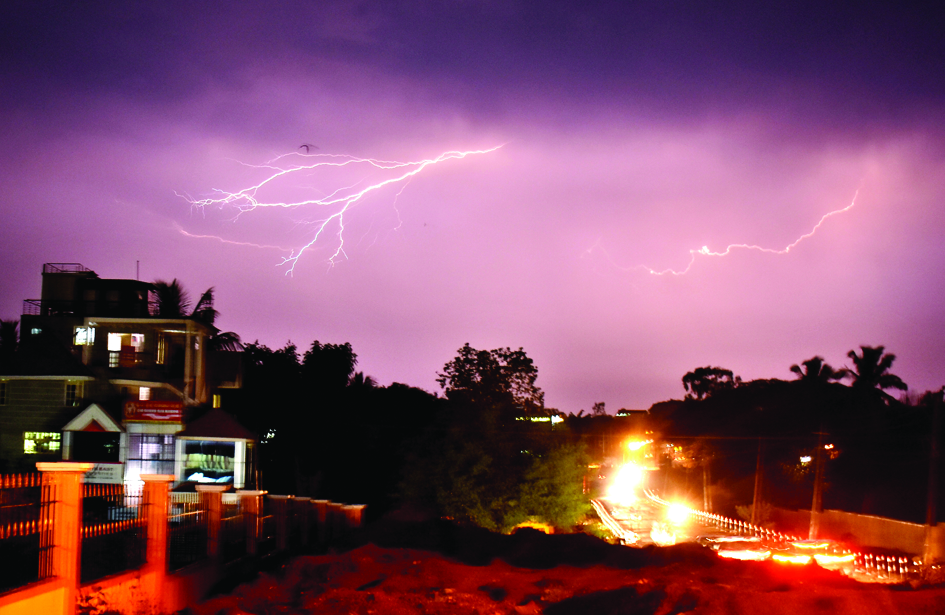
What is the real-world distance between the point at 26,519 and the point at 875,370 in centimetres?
4930

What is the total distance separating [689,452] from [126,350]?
110 feet

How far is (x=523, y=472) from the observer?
98.5 ft

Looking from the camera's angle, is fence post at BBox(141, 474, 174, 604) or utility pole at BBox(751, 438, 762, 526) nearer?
fence post at BBox(141, 474, 174, 604)

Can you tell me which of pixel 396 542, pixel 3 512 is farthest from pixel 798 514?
pixel 3 512

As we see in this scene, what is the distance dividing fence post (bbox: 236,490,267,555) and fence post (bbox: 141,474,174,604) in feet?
12.0

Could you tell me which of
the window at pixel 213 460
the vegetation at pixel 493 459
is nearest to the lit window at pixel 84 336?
the window at pixel 213 460

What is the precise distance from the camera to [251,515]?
573 inches

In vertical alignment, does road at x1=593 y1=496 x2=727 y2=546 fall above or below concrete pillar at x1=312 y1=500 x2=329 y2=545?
below

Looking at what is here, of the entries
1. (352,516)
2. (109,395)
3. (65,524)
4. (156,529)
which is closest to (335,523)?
(352,516)

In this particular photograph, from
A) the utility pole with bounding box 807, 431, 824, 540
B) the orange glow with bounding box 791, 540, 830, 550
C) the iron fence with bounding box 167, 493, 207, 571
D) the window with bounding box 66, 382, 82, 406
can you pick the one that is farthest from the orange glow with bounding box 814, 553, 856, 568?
the window with bounding box 66, 382, 82, 406

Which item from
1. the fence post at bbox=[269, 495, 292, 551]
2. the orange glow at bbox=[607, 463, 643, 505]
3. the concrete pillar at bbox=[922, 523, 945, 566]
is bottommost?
the orange glow at bbox=[607, 463, 643, 505]

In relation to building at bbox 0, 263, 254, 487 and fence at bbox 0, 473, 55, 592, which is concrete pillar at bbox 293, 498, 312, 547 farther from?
building at bbox 0, 263, 254, 487

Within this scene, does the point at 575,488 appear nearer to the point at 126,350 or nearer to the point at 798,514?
the point at 798,514

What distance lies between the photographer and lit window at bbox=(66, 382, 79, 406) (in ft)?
106
